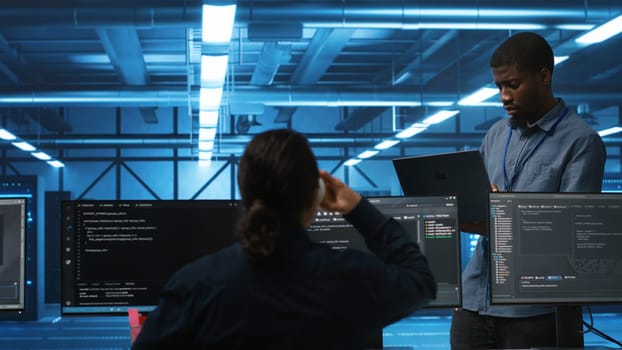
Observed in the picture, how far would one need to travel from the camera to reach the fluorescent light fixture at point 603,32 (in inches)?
212

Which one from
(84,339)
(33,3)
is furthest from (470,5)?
(84,339)

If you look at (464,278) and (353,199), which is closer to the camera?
(353,199)

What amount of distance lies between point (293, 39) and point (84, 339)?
5533mm

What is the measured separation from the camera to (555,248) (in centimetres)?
231

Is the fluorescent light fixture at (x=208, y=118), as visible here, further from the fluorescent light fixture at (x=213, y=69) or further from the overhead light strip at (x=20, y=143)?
the overhead light strip at (x=20, y=143)

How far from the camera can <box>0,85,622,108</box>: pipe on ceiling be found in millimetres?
10773

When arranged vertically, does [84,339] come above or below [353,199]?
below

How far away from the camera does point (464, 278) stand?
95.7 inches

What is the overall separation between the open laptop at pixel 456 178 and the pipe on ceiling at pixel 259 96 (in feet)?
28.6

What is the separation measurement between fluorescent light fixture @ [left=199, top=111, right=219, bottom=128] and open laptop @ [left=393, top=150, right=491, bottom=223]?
23.2 feet

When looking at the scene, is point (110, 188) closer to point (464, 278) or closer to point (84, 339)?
point (84, 339)

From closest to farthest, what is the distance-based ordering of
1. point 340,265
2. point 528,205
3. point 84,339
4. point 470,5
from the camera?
1. point 340,265
2. point 528,205
3. point 470,5
4. point 84,339

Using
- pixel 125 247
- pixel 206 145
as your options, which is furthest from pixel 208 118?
pixel 125 247

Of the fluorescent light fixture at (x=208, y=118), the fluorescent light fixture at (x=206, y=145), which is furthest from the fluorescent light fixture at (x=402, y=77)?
the fluorescent light fixture at (x=208, y=118)
